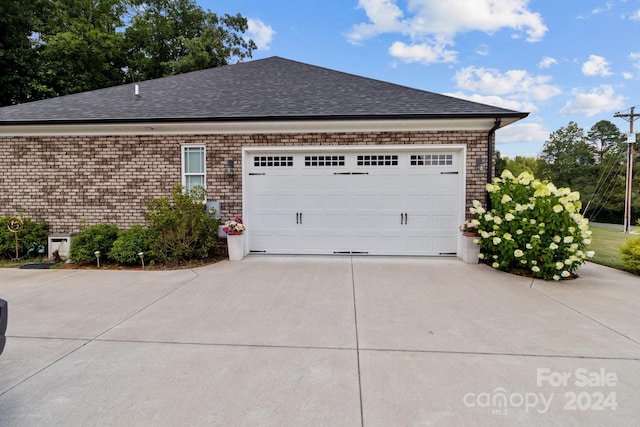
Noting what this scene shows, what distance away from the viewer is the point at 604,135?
45406 millimetres

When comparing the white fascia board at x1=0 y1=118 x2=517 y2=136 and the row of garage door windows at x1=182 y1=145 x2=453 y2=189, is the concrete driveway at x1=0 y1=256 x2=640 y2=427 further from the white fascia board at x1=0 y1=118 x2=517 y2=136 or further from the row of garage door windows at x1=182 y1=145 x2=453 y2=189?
the white fascia board at x1=0 y1=118 x2=517 y2=136

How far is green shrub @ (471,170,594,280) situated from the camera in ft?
17.9

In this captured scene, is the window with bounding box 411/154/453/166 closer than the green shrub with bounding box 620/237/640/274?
No

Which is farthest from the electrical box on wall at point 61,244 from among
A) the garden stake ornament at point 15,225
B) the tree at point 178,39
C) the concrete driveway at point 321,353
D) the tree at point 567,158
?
the tree at point 567,158

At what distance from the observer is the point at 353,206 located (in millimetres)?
7398

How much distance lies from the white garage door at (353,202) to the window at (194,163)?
1052 mm

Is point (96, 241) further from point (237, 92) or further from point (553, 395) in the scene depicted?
point (553, 395)

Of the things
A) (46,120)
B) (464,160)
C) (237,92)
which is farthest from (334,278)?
(46,120)

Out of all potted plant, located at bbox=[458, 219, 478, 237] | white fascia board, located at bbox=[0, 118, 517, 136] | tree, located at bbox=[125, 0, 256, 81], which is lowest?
potted plant, located at bbox=[458, 219, 478, 237]

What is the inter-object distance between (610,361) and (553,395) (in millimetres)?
985

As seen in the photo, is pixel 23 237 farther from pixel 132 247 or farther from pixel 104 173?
pixel 132 247

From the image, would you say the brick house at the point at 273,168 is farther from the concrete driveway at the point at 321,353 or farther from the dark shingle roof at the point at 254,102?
the concrete driveway at the point at 321,353

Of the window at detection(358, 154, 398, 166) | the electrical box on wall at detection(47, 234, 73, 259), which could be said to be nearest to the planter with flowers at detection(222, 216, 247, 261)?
the window at detection(358, 154, 398, 166)

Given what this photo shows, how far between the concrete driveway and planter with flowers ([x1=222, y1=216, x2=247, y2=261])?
1.74m
